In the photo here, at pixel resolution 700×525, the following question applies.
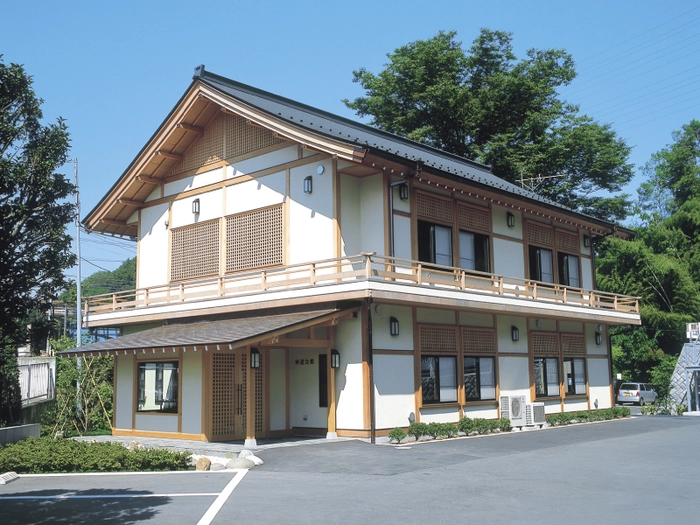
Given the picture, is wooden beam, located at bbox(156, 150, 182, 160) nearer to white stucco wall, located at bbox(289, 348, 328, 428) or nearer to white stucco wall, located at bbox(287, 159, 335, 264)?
white stucco wall, located at bbox(287, 159, 335, 264)

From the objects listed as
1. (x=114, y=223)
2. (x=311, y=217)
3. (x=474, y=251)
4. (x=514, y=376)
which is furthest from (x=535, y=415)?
(x=114, y=223)

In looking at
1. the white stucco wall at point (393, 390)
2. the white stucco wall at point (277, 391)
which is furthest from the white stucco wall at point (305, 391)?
the white stucco wall at point (393, 390)

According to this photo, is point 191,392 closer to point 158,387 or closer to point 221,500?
point 158,387

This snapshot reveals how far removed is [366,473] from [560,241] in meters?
15.8

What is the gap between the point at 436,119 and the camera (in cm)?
4203

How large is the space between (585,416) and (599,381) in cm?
275

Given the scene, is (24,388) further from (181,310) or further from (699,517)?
(699,517)

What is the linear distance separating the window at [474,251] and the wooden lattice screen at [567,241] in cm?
478

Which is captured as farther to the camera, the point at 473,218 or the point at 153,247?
the point at 153,247

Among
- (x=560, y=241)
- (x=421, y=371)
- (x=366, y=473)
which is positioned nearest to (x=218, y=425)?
(x=421, y=371)

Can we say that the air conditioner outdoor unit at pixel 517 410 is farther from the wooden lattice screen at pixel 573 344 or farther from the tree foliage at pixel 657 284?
the tree foliage at pixel 657 284

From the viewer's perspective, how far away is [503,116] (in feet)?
136

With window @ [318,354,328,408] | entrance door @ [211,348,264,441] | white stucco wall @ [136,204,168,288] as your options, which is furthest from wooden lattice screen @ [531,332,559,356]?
white stucco wall @ [136,204,168,288]

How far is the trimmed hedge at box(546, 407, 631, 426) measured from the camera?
23172 mm
